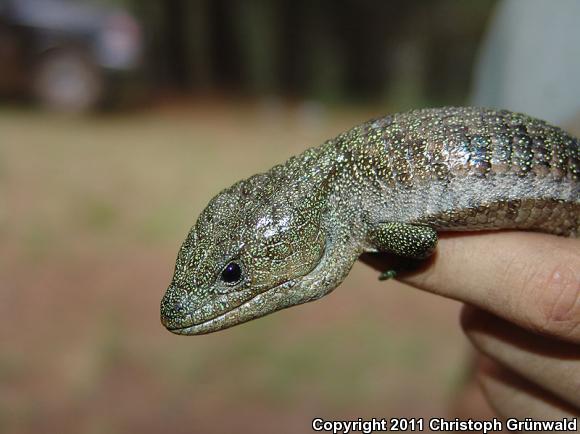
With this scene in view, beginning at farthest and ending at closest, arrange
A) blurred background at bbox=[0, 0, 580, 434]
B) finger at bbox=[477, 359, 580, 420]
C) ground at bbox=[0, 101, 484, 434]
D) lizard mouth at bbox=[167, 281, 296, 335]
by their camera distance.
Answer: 1. ground at bbox=[0, 101, 484, 434]
2. blurred background at bbox=[0, 0, 580, 434]
3. finger at bbox=[477, 359, 580, 420]
4. lizard mouth at bbox=[167, 281, 296, 335]

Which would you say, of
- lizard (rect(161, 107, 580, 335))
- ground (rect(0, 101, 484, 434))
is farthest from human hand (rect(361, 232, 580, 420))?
ground (rect(0, 101, 484, 434))

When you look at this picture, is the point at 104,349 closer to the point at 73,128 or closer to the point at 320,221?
the point at 320,221

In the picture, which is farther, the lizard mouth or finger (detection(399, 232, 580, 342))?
the lizard mouth

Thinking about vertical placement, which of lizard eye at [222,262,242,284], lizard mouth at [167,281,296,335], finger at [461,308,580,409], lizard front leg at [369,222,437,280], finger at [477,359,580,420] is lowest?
finger at [477,359,580,420]

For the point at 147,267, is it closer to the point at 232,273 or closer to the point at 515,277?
the point at 232,273

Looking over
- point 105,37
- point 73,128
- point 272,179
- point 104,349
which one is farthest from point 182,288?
point 105,37

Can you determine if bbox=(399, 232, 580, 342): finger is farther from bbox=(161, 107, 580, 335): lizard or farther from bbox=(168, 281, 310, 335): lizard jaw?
bbox=(168, 281, 310, 335): lizard jaw

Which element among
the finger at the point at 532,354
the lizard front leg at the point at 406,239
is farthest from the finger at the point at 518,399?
the lizard front leg at the point at 406,239

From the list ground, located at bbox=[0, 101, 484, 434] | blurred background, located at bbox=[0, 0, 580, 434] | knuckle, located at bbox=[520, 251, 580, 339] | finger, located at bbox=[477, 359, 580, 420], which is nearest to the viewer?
knuckle, located at bbox=[520, 251, 580, 339]
